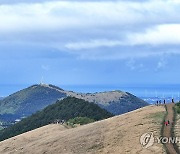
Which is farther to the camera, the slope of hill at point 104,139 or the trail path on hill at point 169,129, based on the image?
the slope of hill at point 104,139

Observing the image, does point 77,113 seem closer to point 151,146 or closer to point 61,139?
point 61,139

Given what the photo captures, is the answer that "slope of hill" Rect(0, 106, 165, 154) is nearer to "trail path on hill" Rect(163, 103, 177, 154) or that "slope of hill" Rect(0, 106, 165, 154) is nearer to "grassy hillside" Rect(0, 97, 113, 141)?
"trail path on hill" Rect(163, 103, 177, 154)

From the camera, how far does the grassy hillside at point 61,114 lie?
553 ft

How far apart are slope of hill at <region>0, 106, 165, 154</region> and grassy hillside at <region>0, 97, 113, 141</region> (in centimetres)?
8380

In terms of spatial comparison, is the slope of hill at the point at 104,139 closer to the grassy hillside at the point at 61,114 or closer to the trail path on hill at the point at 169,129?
the trail path on hill at the point at 169,129

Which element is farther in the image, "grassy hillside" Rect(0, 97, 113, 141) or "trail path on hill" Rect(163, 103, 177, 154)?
"grassy hillside" Rect(0, 97, 113, 141)

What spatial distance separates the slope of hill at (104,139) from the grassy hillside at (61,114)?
8380 centimetres

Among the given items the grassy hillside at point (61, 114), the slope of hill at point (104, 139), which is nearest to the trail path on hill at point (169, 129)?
the slope of hill at point (104, 139)


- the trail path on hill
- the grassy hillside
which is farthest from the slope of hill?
the grassy hillside

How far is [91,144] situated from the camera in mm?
62469

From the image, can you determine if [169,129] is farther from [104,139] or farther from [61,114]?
[61,114]

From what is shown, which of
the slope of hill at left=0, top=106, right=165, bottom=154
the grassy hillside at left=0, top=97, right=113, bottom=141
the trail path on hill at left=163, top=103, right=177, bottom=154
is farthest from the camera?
the grassy hillside at left=0, top=97, right=113, bottom=141

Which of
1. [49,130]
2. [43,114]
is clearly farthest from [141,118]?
[43,114]

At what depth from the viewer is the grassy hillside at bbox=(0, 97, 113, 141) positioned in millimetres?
168450
